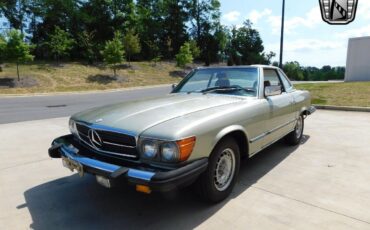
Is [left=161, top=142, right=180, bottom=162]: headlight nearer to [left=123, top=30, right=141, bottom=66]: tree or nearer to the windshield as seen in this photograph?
the windshield

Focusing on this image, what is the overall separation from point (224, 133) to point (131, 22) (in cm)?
3764

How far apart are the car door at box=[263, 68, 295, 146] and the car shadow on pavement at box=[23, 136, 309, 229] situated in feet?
2.31

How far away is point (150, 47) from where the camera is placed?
37656 mm

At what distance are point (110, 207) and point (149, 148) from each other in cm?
105

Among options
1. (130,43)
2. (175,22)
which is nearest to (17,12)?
(130,43)

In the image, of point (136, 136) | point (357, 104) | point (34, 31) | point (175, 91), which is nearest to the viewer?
point (136, 136)

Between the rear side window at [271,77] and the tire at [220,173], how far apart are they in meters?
1.40

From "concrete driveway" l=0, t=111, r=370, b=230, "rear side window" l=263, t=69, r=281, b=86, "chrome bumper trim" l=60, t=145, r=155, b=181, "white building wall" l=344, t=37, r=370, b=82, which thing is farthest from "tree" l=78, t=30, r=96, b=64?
"chrome bumper trim" l=60, t=145, r=155, b=181

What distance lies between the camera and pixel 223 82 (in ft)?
13.9

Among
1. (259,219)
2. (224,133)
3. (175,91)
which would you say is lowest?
(259,219)

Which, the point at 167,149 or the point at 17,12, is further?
the point at 17,12

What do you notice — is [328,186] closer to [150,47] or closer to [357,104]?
[357,104]

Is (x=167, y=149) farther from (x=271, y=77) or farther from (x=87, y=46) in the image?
(x=87, y=46)

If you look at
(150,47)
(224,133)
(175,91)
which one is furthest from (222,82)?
(150,47)
